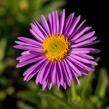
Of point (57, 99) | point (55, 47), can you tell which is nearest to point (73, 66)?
point (55, 47)

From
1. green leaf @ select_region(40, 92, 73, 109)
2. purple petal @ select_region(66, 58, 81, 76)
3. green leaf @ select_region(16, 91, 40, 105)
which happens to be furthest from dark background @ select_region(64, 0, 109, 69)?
purple petal @ select_region(66, 58, 81, 76)

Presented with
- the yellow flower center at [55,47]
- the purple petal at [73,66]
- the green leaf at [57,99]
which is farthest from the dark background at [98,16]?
the purple petal at [73,66]

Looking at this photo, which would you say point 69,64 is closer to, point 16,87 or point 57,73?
point 57,73

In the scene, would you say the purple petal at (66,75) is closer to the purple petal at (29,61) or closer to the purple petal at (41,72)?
the purple petal at (41,72)

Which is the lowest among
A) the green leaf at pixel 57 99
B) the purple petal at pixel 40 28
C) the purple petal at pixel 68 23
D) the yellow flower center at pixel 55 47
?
the green leaf at pixel 57 99

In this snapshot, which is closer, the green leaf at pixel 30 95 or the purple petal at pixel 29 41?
the purple petal at pixel 29 41

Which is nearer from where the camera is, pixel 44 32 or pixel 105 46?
pixel 44 32

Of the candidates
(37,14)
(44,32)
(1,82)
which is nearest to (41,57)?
(44,32)
